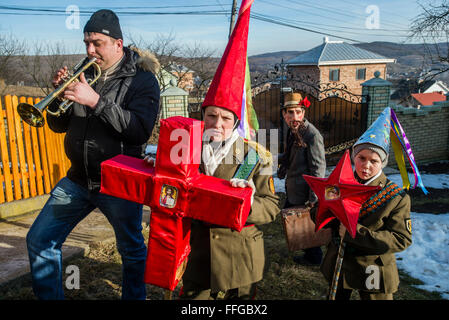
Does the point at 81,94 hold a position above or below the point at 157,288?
above

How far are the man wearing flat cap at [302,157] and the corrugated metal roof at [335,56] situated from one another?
32755 mm

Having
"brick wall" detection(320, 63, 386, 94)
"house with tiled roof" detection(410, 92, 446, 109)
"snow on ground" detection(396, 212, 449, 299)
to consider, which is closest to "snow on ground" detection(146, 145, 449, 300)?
"snow on ground" detection(396, 212, 449, 299)

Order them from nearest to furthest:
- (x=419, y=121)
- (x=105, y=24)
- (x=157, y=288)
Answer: (x=105, y=24) < (x=157, y=288) < (x=419, y=121)

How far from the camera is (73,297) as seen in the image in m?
3.06

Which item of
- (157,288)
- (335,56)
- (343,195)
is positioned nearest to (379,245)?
(343,195)

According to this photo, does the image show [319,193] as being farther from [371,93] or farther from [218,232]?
[371,93]

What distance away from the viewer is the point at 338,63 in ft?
115

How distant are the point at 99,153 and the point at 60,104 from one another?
448 mm

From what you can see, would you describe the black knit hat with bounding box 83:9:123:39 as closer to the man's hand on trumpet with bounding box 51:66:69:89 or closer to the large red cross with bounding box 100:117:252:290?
the man's hand on trumpet with bounding box 51:66:69:89

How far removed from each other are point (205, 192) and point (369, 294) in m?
1.40

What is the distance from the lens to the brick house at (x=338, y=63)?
115 ft

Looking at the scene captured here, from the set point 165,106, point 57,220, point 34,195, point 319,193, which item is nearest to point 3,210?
point 34,195

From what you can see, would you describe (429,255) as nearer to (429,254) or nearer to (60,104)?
(429,254)

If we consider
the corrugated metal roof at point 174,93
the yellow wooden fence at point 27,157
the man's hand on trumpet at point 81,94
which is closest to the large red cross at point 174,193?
the man's hand on trumpet at point 81,94
